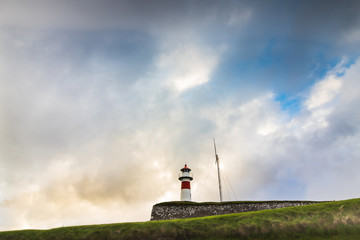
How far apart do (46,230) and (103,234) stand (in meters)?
7.16

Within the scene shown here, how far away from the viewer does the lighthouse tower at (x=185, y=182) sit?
157 feet

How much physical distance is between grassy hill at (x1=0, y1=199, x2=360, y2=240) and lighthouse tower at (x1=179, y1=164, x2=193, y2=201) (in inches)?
992

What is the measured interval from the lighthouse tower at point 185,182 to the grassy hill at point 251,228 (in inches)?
992

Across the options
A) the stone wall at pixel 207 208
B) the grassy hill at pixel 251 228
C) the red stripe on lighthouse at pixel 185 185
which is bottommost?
the grassy hill at pixel 251 228

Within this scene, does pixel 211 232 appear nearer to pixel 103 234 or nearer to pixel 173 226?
pixel 173 226

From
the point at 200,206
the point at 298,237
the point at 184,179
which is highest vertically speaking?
the point at 184,179

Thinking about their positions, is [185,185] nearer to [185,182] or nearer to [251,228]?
[185,182]

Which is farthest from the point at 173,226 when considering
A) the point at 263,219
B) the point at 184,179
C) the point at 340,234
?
the point at 184,179

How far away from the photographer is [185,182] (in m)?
49.8

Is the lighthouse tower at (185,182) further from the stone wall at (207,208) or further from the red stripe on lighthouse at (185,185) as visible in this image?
the stone wall at (207,208)

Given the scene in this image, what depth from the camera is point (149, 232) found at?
2128 cm

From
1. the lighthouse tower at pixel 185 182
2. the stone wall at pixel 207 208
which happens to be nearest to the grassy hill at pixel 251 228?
the stone wall at pixel 207 208

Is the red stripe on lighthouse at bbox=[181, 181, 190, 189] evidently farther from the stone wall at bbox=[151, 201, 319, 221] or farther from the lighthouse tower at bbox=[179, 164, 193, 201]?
the stone wall at bbox=[151, 201, 319, 221]

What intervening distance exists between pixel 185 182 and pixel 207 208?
12065mm
